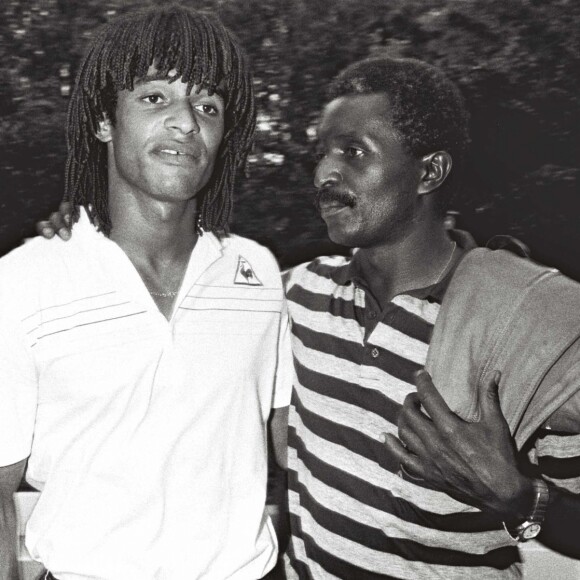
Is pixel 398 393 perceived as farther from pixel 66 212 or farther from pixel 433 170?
pixel 66 212

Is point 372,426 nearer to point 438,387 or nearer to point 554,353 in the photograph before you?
point 438,387

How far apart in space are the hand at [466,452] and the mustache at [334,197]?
0.55 m

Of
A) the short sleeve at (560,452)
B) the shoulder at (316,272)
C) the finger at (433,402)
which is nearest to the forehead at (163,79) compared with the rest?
the shoulder at (316,272)

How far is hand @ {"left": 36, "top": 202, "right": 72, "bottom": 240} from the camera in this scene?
200 cm

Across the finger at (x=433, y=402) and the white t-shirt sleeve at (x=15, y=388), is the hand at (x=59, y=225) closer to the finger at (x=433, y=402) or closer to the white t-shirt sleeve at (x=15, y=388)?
the white t-shirt sleeve at (x=15, y=388)

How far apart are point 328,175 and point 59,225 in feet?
2.23

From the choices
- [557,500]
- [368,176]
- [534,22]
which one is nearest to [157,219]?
[368,176]

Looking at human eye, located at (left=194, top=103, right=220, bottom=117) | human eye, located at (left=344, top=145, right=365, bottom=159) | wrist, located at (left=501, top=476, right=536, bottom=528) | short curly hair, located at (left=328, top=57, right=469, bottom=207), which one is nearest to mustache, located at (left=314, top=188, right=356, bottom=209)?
human eye, located at (left=344, top=145, right=365, bottom=159)

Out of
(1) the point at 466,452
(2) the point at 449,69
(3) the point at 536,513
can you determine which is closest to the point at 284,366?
(1) the point at 466,452

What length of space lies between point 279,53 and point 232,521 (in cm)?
191

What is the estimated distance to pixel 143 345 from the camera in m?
1.94

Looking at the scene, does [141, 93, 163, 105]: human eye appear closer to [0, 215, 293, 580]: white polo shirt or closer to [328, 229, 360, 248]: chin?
[0, 215, 293, 580]: white polo shirt

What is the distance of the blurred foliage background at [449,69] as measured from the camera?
3.19 metres

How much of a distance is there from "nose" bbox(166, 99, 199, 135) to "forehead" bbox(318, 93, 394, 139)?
411 millimetres
